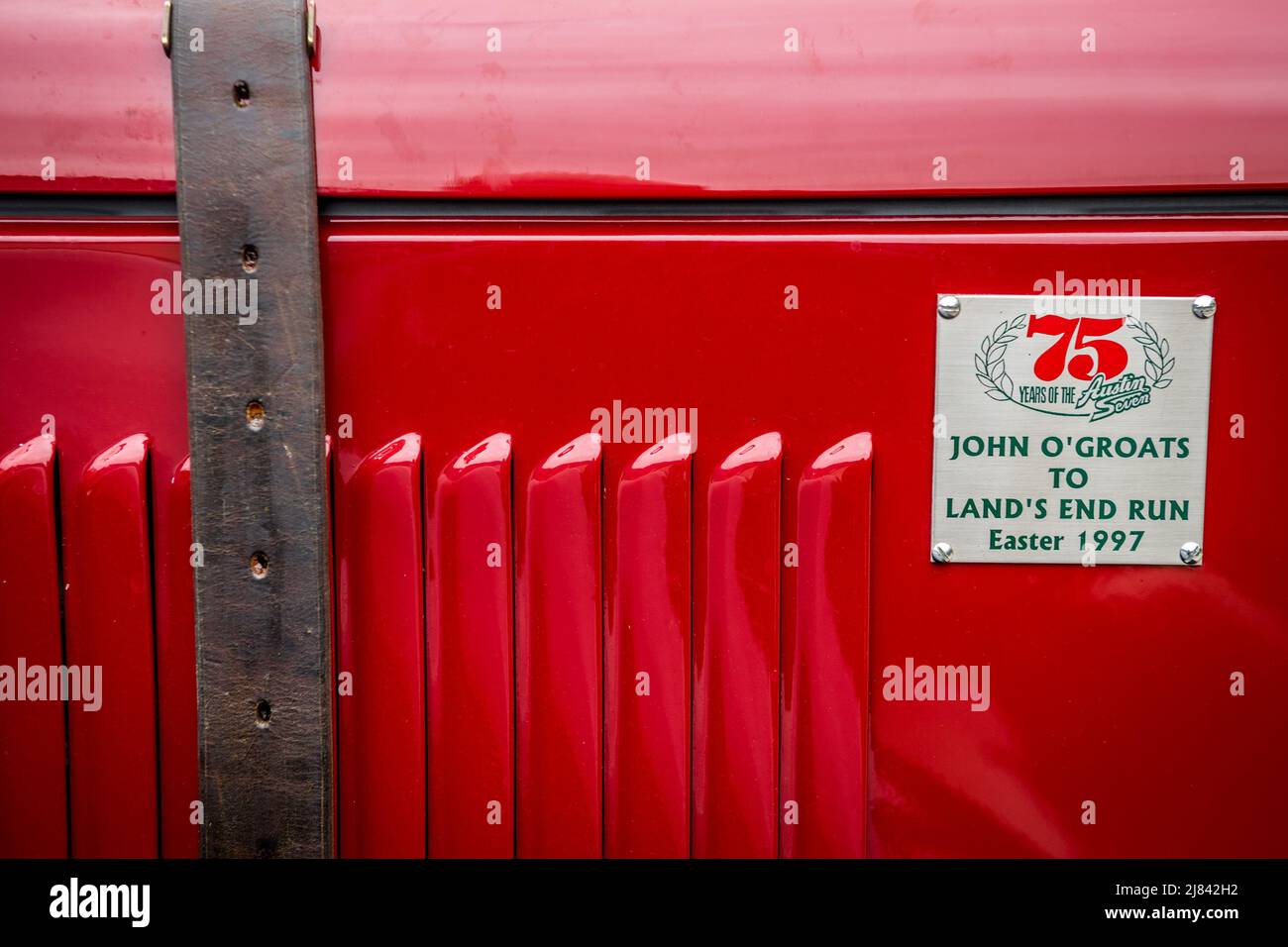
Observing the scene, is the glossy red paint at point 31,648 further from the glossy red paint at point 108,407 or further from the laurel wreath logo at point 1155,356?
the laurel wreath logo at point 1155,356

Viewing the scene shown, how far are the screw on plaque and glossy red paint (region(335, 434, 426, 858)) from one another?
3.32 ft

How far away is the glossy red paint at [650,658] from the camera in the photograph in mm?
1075

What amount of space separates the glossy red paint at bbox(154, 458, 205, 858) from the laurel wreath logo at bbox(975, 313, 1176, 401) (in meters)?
1.03

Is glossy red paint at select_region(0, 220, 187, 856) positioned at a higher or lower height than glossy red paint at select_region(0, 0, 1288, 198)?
lower

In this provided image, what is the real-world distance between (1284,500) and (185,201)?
1.44 m

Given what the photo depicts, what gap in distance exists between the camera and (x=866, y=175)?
106 centimetres

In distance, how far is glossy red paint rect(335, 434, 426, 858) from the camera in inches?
42.4

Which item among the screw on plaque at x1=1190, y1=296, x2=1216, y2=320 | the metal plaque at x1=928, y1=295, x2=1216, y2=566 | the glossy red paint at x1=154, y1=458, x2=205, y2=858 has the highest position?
the screw on plaque at x1=1190, y1=296, x2=1216, y2=320

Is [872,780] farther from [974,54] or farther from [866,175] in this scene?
[974,54]

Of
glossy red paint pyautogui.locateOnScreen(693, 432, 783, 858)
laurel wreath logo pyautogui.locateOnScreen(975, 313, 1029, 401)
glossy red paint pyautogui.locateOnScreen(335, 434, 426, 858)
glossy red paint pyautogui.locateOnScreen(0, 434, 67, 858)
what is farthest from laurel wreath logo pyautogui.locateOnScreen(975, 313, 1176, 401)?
glossy red paint pyautogui.locateOnScreen(0, 434, 67, 858)

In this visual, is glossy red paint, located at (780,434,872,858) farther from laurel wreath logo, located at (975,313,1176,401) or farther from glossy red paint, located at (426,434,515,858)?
glossy red paint, located at (426,434,515,858)

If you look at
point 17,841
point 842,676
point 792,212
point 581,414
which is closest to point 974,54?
point 792,212

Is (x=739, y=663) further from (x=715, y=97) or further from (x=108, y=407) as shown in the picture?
(x=108, y=407)

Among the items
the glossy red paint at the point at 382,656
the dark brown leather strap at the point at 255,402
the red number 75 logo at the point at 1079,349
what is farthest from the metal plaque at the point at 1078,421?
the dark brown leather strap at the point at 255,402
